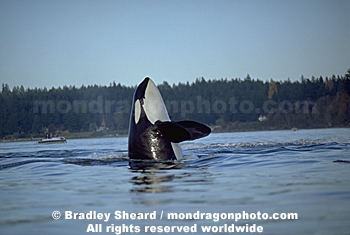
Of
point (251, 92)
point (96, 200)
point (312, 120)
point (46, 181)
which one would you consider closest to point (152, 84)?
point (46, 181)

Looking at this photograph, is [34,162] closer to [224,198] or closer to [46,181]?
[46,181]

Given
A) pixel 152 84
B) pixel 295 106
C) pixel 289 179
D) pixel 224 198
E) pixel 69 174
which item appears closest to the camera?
pixel 224 198

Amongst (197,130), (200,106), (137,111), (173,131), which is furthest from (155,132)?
(200,106)

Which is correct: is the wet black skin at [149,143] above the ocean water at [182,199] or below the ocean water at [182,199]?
above

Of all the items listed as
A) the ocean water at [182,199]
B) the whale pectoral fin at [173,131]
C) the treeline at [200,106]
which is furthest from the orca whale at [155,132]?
the treeline at [200,106]

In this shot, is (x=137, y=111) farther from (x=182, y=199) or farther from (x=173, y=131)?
(x=182, y=199)

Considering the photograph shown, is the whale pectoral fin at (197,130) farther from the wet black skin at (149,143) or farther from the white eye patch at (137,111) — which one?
the white eye patch at (137,111)

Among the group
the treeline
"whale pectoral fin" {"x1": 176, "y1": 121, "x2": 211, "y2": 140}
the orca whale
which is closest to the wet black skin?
the orca whale

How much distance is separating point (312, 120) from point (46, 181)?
5138 inches

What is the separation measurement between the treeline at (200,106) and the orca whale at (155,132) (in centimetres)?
11334

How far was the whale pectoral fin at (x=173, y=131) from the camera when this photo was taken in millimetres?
11508

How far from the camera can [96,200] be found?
22.7ft

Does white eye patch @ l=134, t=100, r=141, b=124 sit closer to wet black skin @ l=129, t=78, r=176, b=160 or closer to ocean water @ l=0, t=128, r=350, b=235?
wet black skin @ l=129, t=78, r=176, b=160

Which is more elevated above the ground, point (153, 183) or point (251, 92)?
point (251, 92)
